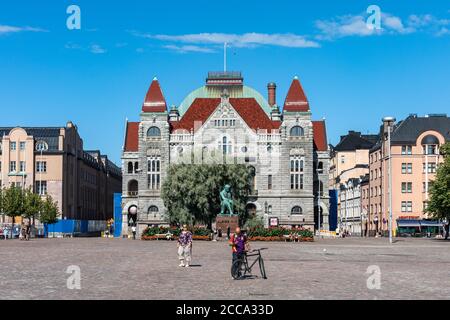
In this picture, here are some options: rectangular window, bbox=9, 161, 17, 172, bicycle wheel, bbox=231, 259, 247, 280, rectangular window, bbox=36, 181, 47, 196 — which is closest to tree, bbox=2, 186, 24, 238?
rectangular window, bbox=9, 161, 17, 172

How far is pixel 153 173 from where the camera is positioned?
4668 inches

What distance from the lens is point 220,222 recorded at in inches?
3263

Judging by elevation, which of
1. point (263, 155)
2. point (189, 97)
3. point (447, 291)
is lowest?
point (447, 291)

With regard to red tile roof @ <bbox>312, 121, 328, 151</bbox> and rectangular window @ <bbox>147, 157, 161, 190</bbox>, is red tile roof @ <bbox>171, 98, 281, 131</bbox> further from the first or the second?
red tile roof @ <bbox>312, 121, 328, 151</bbox>

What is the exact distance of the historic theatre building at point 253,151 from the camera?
116125mm

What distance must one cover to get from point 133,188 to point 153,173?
29.1 ft

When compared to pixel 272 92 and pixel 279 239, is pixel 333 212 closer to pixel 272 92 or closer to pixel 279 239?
pixel 272 92

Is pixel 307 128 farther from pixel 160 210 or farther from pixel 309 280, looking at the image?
pixel 309 280

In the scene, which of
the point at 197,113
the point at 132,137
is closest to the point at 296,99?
the point at 197,113

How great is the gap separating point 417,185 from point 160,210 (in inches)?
1525

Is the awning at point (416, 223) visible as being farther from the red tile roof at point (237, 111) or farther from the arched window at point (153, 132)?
the arched window at point (153, 132)
